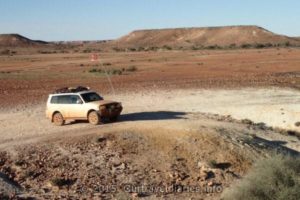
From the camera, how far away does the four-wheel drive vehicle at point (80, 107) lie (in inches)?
993

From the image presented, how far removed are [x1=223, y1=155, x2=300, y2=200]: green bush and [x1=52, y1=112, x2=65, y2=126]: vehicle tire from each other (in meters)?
12.0

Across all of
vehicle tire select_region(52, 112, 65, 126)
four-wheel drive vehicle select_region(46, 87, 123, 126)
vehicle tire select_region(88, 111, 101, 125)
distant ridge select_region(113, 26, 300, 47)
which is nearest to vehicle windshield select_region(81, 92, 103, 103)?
four-wheel drive vehicle select_region(46, 87, 123, 126)

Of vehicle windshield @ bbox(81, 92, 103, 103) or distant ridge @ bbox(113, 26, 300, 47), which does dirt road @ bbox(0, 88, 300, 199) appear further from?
distant ridge @ bbox(113, 26, 300, 47)

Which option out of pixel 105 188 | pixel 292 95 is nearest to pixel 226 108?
pixel 292 95

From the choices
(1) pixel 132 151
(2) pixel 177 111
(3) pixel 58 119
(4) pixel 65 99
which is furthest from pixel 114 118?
(2) pixel 177 111

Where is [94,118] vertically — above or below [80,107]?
below

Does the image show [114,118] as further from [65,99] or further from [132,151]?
[132,151]

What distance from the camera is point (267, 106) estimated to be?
32406 millimetres

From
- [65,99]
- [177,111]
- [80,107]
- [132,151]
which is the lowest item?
[132,151]

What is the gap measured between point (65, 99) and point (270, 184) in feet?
43.7

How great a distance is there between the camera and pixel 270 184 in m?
15.1

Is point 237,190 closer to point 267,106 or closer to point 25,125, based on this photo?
point 25,125

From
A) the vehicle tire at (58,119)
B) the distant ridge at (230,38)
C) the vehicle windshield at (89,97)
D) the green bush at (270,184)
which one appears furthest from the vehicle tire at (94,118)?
the distant ridge at (230,38)

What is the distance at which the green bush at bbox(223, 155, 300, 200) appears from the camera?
48.1 ft
